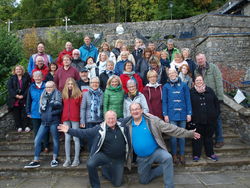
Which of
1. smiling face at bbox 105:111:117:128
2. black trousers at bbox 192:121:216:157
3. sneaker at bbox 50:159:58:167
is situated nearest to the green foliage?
sneaker at bbox 50:159:58:167

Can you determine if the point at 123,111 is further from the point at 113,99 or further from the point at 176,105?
the point at 176,105

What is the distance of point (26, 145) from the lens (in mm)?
5508

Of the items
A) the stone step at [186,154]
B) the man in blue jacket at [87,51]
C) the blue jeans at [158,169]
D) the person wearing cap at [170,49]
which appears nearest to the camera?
the blue jeans at [158,169]

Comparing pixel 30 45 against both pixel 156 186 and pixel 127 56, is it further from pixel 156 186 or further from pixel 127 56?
pixel 156 186

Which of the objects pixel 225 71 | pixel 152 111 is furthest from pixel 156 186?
pixel 225 71

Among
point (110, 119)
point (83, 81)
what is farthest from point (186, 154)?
point (83, 81)

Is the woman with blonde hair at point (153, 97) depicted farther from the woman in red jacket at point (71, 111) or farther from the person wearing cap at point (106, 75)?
the woman in red jacket at point (71, 111)

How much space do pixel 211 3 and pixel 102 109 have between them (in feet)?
82.8

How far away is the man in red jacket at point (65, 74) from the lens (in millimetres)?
5457

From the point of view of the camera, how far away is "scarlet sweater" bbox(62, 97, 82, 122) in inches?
185

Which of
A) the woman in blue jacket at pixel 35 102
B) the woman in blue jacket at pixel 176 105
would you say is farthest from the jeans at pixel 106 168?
the woman in blue jacket at pixel 35 102

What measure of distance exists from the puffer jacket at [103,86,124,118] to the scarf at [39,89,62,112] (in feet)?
3.46

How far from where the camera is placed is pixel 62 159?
5020 mm

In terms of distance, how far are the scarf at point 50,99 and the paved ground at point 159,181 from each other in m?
1.51
